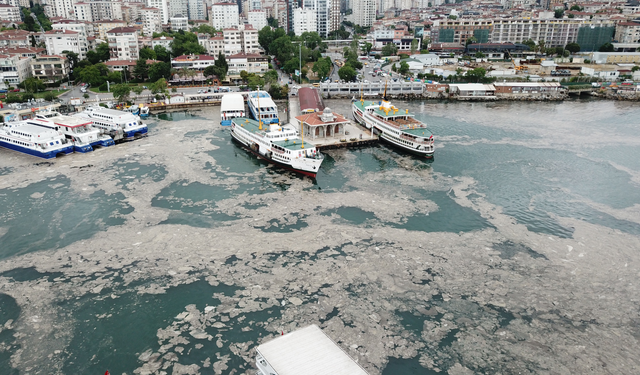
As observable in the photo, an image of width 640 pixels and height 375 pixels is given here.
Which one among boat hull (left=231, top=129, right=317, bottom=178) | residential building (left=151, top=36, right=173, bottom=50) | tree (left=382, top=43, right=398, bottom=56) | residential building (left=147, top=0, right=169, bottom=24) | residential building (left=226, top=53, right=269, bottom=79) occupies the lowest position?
boat hull (left=231, top=129, right=317, bottom=178)

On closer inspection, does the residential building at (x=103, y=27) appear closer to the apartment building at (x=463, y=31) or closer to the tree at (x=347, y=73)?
the tree at (x=347, y=73)

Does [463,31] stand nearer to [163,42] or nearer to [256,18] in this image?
[256,18]

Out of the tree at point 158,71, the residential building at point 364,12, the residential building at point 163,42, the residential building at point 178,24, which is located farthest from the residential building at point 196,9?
the tree at point 158,71

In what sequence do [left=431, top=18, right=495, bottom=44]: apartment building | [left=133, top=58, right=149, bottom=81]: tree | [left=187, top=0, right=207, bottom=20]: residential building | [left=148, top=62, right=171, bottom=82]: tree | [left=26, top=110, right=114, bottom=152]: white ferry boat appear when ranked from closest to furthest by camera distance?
[left=26, top=110, right=114, bottom=152]: white ferry boat < [left=148, top=62, right=171, bottom=82]: tree < [left=133, top=58, right=149, bottom=81]: tree < [left=431, top=18, right=495, bottom=44]: apartment building < [left=187, top=0, right=207, bottom=20]: residential building

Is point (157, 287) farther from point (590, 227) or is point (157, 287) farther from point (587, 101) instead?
point (587, 101)

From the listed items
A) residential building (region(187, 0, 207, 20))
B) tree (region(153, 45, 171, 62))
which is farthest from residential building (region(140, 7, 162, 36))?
residential building (region(187, 0, 207, 20))

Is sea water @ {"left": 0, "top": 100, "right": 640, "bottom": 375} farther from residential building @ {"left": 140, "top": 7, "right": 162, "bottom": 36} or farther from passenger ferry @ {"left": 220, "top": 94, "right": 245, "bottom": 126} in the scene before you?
residential building @ {"left": 140, "top": 7, "right": 162, "bottom": 36}

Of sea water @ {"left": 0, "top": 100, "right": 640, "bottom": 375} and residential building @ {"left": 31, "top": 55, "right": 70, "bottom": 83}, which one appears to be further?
residential building @ {"left": 31, "top": 55, "right": 70, "bottom": 83}
